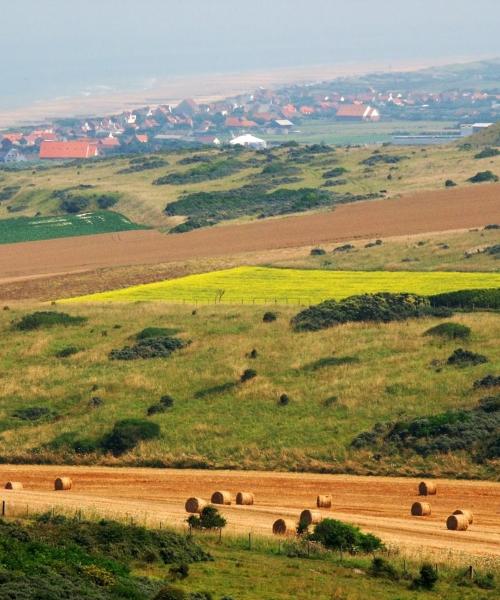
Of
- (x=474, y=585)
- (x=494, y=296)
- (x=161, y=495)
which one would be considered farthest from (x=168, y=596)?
(x=494, y=296)

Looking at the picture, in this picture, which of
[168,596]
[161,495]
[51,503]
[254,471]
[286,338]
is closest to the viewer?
[168,596]

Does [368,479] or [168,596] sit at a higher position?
[168,596]

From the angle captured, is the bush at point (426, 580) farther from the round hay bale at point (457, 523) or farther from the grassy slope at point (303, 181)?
the grassy slope at point (303, 181)

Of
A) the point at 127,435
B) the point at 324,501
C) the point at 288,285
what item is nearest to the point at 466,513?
the point at 324,501

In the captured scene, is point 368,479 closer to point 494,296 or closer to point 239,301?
point 494,296

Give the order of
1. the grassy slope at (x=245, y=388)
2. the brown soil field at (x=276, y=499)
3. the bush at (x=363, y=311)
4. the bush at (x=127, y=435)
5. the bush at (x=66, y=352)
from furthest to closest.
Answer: the bush at (x=363, y=311) → the bush at (x=66, y=352) → the bush at (x=127, y=435) → the grassy slope at (x=245, y=388) → the brown soil field at (x=276, y=499)

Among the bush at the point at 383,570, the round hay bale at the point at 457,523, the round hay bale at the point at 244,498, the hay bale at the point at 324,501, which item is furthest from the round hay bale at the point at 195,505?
the bush at the point at 383,570

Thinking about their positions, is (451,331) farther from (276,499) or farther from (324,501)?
(324,501)
